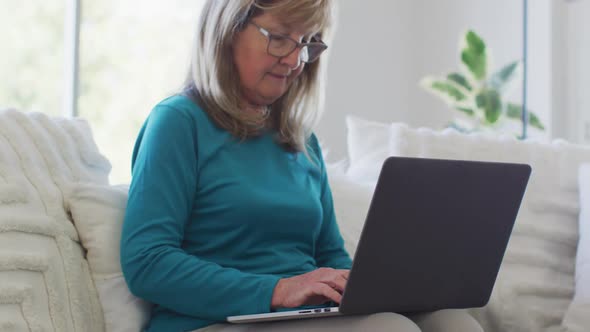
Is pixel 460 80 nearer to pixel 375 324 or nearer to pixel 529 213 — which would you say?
pixel 529 213

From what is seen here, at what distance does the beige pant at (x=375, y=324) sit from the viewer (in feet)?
3.53

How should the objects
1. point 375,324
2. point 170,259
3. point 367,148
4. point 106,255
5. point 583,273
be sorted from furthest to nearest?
point 367,148
point 583,273
point 106,255
point 170,259
point 375,324

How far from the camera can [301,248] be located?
4.75 ft

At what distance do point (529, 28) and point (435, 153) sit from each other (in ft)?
7.79

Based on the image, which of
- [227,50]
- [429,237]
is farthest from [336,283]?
[227,50]

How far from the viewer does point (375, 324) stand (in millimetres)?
1076

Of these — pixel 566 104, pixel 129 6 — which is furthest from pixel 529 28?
pixel 129 6

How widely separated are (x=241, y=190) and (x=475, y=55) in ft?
9.19

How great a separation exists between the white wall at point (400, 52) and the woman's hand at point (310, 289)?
2.64 meters

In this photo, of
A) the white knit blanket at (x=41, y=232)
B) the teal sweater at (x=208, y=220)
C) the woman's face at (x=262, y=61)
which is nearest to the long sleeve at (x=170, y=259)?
the teal sweater at (x=208, y=220)

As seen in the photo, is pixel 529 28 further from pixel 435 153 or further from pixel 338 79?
pixel 435 153

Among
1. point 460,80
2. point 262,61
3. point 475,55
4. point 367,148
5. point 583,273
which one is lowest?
point 583,273

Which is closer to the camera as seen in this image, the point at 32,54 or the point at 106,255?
the point at 106,255

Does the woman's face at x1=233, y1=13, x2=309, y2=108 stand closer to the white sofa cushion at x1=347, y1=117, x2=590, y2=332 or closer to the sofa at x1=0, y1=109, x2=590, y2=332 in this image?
the sofa at x1=0, y1=109, x2=590, y2=332
